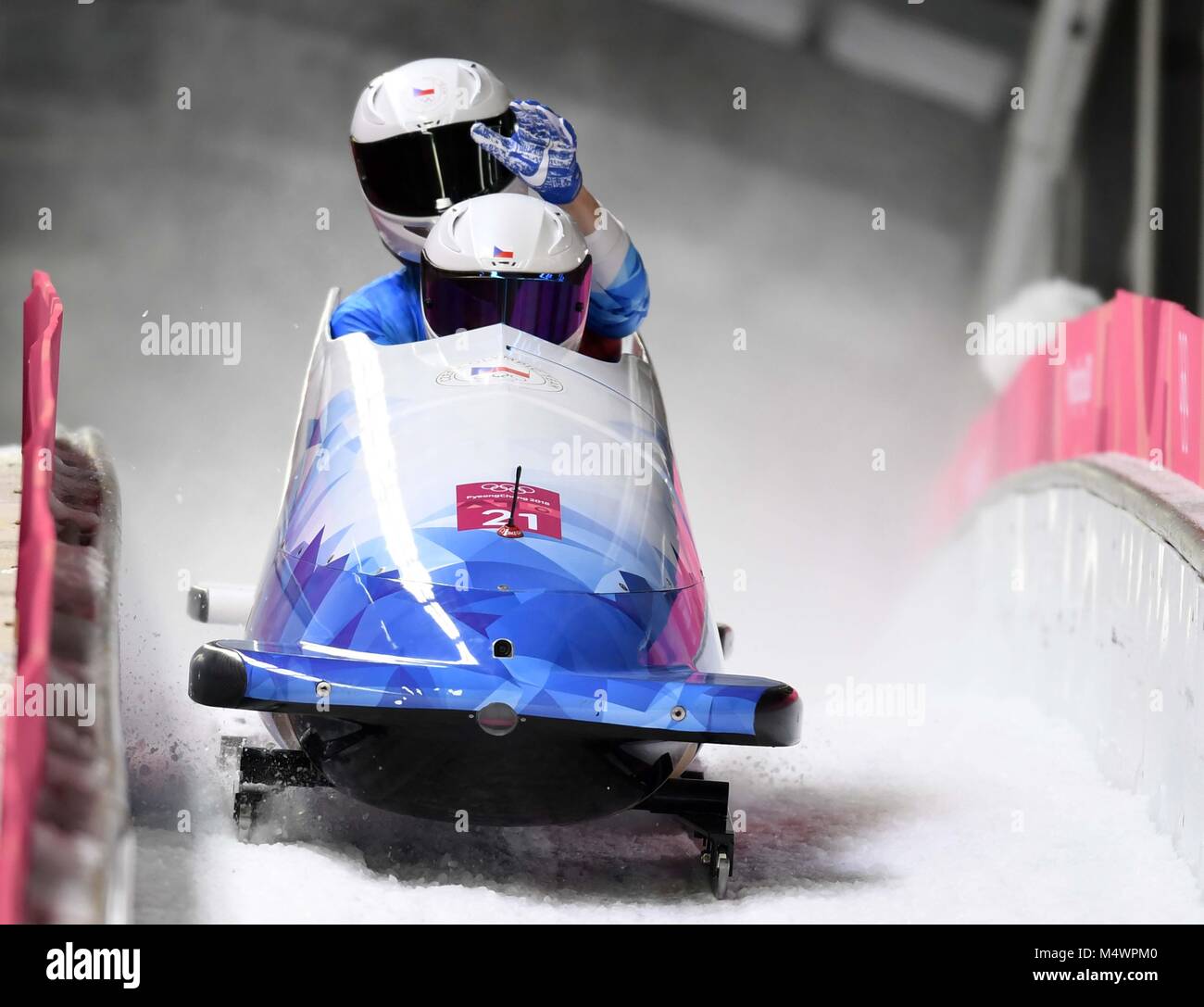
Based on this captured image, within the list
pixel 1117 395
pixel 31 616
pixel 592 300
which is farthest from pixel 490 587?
pixel 1117 395

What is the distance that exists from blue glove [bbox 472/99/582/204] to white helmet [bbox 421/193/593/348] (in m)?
0.48

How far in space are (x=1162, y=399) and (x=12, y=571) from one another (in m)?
2.82

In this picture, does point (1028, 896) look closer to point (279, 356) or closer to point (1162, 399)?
point (1162, 399)

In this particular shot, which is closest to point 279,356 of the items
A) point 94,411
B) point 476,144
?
point 94,411

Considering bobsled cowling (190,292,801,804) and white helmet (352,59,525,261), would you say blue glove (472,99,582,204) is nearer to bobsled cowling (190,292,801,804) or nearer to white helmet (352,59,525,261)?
white helmet (352,59,525,261)

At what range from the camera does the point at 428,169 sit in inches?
173

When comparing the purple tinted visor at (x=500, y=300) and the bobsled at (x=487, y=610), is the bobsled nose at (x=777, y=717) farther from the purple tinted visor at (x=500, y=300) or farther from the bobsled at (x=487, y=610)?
the purple tinted visor at (x=500, y=300)

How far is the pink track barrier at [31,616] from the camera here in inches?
77.2

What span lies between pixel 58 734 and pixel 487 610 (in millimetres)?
852

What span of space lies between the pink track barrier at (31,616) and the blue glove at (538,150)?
119cm

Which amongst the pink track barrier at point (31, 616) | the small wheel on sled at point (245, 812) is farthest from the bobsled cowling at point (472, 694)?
the small wheel on sled at point (245, 812)

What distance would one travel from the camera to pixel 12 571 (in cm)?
356

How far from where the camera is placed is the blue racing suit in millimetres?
4105

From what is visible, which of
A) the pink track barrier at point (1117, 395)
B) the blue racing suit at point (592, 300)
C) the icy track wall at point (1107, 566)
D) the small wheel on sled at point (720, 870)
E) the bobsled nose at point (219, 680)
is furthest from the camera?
the blue racing suit at point (592, 300)
